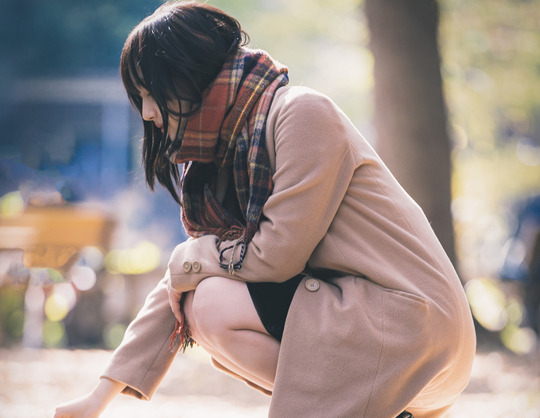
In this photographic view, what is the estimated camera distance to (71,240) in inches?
199

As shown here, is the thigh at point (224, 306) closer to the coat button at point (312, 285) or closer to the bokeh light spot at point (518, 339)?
the coat button at point (312, 285)

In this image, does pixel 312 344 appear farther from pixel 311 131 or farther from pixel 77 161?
pixel 77 161

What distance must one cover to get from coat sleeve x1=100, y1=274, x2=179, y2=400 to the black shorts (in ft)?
1.22

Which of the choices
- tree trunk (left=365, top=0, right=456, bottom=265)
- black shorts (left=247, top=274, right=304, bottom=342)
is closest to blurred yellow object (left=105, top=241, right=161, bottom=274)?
tree trunk (left=365, top=0, right=456, bottom=265)

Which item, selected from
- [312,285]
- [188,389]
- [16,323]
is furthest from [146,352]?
[16,323]

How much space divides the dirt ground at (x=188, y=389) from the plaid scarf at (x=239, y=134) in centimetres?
145

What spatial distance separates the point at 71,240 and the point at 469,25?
4.78 meters

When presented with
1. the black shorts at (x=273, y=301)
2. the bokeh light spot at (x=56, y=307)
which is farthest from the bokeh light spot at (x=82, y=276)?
the black shorts at (x=273, y=301)

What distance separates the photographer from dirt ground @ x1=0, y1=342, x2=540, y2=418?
2.54m

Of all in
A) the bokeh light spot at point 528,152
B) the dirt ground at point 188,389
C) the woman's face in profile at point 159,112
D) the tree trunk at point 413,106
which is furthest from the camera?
the bokeh light spot at point 528,152

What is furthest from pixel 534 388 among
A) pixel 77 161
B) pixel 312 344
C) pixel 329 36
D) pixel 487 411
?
pixel 77 161

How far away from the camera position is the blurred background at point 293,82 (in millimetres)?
4051

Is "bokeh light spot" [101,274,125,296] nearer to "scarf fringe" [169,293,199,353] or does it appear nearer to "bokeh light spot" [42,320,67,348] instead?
"bokeh light spot" [42,320,67,348]

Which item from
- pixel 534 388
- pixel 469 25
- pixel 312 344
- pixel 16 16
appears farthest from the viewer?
pixel 16 16
